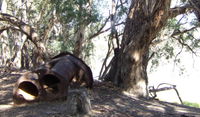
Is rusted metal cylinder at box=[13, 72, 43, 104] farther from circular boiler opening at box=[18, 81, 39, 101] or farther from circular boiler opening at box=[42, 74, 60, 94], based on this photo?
circular boiler opening at box=[42, 74, 60, 94]

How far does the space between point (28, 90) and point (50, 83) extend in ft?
1.69

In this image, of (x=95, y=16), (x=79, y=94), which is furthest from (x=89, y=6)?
(x=79, y=94)

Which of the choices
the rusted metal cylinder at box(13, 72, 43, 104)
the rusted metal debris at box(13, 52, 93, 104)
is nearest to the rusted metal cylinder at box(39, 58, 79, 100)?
the rusted metal debris at box(13, 52, 93, 104)

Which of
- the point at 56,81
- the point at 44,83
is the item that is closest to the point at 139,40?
the point at 56,81

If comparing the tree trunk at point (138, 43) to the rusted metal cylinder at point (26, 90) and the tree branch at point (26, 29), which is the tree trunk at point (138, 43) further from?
the tree branch at point (26, 29)

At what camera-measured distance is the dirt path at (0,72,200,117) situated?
645 cm

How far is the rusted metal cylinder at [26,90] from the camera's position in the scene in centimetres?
715

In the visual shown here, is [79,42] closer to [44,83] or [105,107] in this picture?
[44,83]

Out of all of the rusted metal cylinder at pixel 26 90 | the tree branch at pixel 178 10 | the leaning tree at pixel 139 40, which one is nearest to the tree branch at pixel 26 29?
the leaning tree at pixel 139 40

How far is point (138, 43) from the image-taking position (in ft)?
29.7

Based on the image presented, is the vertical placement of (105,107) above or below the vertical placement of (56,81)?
below

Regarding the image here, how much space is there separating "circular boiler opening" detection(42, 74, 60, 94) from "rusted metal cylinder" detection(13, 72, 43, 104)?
6.3 inches

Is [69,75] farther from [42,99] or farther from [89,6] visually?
[89,6]

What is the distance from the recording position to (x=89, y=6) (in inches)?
539
